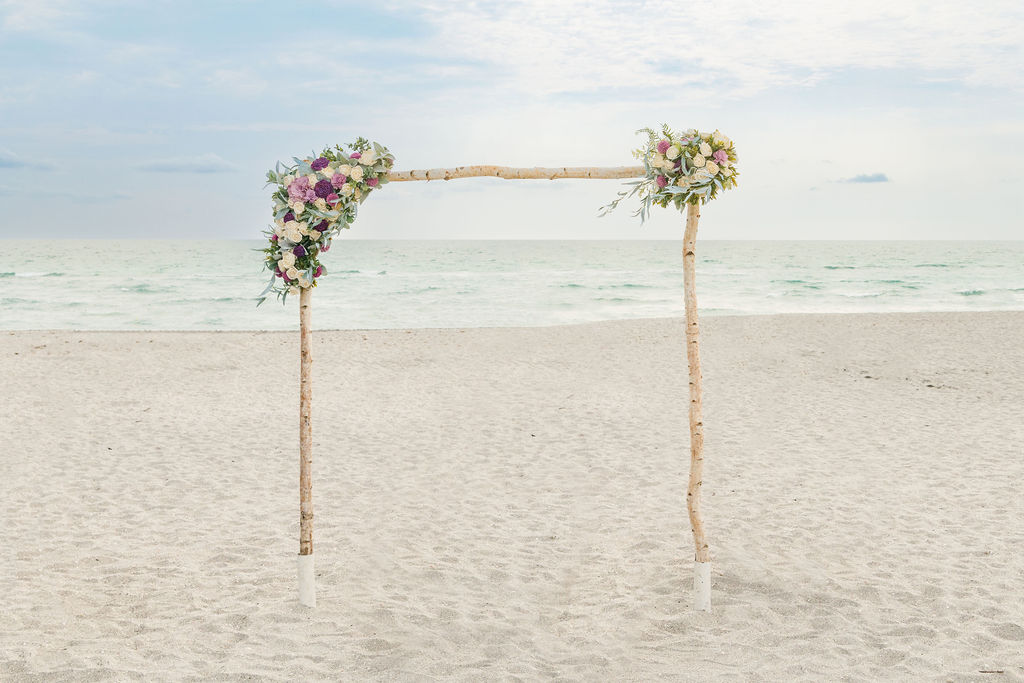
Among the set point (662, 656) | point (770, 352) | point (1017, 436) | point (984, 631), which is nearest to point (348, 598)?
point (662, 656)

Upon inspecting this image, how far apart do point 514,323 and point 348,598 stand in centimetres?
2491

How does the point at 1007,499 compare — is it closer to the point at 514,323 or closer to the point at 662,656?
the point at 662,656

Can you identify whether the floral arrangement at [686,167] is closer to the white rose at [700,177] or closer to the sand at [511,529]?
the white rose at [700,177]

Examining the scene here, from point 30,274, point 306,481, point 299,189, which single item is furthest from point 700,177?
point 30,274

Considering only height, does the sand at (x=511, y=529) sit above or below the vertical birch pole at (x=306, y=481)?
below

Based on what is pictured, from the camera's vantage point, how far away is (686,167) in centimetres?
484

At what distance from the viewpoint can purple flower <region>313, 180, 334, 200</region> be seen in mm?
4984

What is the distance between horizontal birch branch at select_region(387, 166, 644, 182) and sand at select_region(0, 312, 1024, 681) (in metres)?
3.00

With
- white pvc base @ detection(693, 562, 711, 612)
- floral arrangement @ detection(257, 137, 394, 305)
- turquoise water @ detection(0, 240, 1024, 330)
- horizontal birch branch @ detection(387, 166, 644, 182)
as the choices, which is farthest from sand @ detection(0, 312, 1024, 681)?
turquoise water @ detection(0, 240, 1024, 330)

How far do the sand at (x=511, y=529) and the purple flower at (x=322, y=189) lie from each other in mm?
2852

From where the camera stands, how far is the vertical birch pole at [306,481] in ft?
17.3

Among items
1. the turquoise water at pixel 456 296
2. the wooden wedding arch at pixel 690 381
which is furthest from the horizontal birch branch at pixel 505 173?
the turquoise water at pixel 456 296

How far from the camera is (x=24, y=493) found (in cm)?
799

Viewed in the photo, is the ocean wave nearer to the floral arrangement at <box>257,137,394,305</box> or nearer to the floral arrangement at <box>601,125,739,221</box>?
the floral arrangement at <box>257,137,394,305</box>
